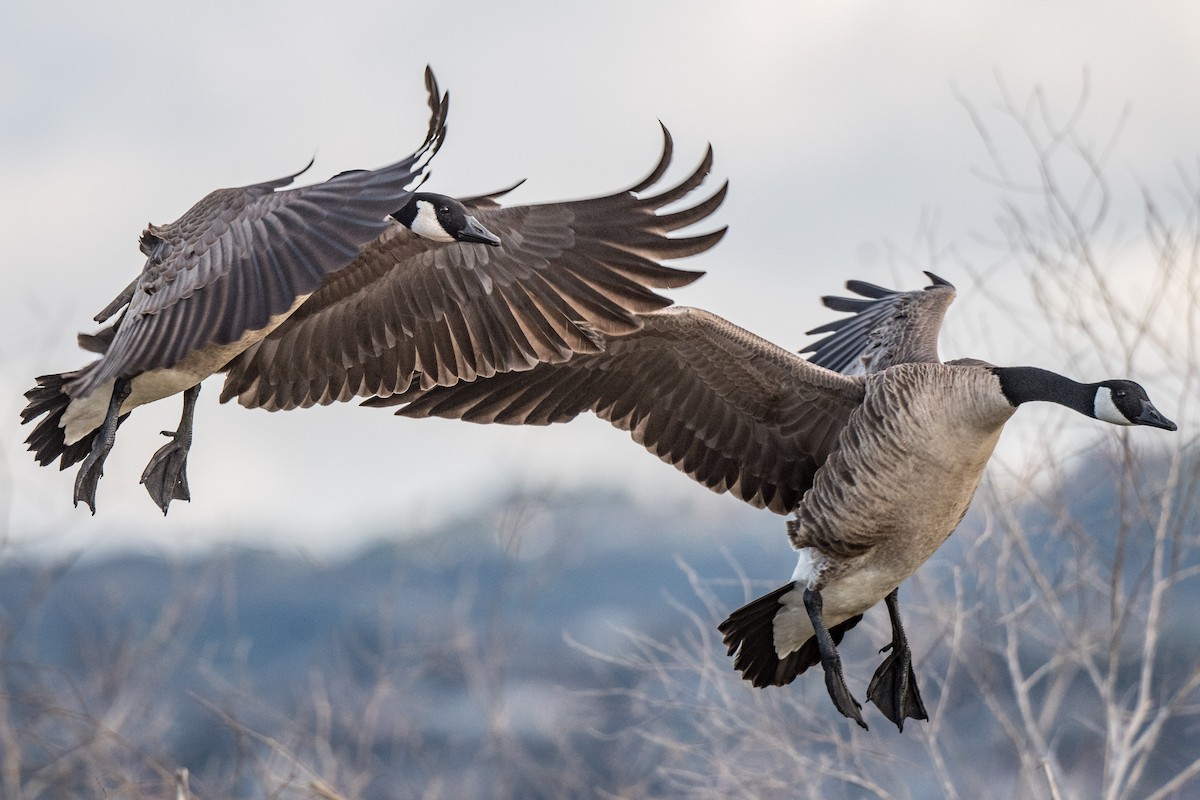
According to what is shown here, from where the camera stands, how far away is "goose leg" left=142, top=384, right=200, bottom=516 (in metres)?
7.59

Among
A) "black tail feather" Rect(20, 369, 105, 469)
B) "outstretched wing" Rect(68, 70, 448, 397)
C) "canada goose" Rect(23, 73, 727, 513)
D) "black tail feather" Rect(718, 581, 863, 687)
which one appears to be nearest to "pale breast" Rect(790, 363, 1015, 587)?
"black tail feather" Rect(718, 581, 863, 687)

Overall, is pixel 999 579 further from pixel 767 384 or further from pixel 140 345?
pixel 140 345

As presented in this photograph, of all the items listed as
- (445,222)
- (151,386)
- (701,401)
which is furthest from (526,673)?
(445,222)

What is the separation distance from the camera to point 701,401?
7.93 metres

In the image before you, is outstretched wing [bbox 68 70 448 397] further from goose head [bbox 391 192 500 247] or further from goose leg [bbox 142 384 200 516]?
goose leg [bbox 142 384 200 516]

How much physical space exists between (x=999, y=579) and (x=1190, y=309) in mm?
2227

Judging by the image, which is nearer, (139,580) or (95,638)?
(95,638)

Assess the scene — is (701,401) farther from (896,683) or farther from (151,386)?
(151,386)

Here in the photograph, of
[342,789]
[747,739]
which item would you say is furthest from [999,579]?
[342,789]

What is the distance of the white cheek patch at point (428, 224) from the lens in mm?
6641

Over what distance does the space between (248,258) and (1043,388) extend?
3.57 m

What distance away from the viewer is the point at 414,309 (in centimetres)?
736

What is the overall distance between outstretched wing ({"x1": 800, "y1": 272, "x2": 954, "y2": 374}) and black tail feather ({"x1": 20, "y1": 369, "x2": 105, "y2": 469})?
4115 mm

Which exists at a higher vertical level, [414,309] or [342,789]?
[414,309]
